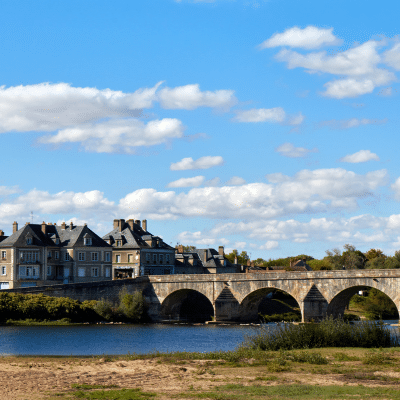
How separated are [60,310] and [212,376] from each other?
109 feet

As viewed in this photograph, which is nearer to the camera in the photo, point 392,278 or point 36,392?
point 36,392

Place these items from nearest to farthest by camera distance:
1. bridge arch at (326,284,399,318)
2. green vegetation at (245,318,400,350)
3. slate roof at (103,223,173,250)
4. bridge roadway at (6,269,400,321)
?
green vegetation at (245,318,400,350), bridge roadway at (6,269,400,321), bridge arch at (326,284,399,318), slate roof at (103,223,173,250)

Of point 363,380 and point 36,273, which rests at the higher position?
point 36,273

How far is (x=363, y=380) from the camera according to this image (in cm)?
1792

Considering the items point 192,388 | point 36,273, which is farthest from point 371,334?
point 36,273

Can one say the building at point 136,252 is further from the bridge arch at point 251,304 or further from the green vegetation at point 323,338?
the green vegetation at point 323,338

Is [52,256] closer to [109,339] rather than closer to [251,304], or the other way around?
[251,304]

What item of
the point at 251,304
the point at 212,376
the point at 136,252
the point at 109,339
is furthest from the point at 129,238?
the point at 212,376

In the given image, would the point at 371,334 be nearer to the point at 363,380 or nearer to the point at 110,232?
the point at 363,380

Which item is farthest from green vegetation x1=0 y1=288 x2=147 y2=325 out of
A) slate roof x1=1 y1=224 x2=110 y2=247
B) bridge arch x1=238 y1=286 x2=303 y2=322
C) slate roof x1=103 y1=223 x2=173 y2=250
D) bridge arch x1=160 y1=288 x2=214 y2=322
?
slate roof x1=103 y1=223 x2=173 y2=250

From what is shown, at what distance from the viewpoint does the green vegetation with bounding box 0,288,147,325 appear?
47781 mm

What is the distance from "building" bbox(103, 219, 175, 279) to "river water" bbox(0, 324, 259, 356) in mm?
21849

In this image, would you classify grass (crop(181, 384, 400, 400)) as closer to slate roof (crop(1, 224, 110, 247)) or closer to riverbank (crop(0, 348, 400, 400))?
riverbank (crop(0, 348, 400, 400))

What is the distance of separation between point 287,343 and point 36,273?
41837 millimetres
